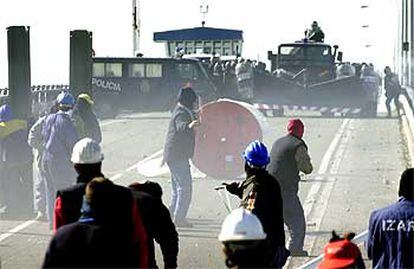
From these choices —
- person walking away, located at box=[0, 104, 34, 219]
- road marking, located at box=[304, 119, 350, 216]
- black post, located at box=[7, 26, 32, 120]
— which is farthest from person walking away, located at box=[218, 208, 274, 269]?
road marking, located at box=[304, 119, 350, 216]

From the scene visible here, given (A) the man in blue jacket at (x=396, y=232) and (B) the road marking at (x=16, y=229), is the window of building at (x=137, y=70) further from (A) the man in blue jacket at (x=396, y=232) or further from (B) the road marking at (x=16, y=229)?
(A) the man in blue jacket at (x=396, y=232)

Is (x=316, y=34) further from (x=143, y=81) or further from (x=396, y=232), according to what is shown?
Result: (x=396, y=232)

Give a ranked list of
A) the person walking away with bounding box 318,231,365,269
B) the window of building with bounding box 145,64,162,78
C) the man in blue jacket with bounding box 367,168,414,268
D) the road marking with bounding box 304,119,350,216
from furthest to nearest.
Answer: the window of building with bounding box 145,64,162,78, the road marking with bounding box 304,119,350,216, the man in blue jacket with bounding box 367,168,414,268, the person walking away with bounding box 318,231,365,269

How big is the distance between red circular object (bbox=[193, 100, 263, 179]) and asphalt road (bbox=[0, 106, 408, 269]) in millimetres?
457

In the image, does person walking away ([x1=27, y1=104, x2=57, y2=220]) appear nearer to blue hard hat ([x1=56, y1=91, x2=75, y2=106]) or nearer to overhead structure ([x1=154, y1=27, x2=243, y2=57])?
blue hard hat ([x1=56, y1=91, x2=75, y2=106])

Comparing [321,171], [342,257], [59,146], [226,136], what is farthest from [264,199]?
[321,171]

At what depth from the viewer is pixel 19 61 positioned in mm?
15086

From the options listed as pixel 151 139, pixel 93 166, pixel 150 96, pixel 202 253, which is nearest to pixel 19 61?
pixel 202 253

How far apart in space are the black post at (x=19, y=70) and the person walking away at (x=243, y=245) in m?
9.66

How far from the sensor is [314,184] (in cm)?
1955

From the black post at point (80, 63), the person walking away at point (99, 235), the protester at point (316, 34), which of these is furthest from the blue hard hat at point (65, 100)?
the protester at point (316, 34)

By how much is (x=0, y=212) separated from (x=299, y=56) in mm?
28671

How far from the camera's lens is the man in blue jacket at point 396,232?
793 centimetres

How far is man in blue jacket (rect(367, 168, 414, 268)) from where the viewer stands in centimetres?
793
